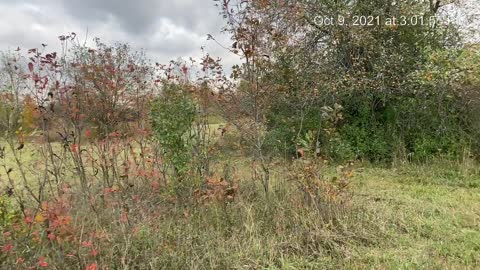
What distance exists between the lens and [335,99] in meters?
7.54

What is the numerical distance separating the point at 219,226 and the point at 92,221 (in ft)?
3.90

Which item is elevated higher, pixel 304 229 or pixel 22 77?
pixel 22 77

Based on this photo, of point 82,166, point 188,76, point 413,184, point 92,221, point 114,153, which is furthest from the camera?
point 413,184

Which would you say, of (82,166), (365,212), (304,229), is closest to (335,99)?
(365,212)

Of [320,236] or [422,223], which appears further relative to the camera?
[422,223]

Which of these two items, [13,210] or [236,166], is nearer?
[13,210]

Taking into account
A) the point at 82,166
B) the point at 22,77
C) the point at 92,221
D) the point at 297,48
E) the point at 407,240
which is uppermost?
the point at 297,48

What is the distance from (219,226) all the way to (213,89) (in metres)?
2.32

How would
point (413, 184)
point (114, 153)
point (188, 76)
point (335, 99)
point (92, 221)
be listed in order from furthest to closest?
point (335, 99)
point (413, 184)
point (188, 76)
point (114, 153)
point (92, 221)

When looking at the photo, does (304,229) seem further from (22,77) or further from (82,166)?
(22,77)

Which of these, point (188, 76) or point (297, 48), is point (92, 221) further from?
point (297, 48)

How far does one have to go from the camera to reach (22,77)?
3473 millimetres

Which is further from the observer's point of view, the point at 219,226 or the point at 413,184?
the point at 413,184

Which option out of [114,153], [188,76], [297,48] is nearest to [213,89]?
[188,76]
